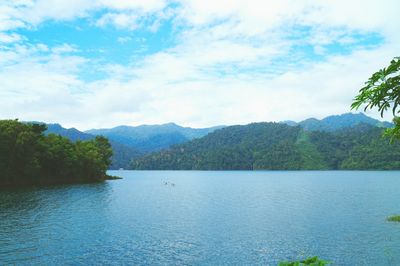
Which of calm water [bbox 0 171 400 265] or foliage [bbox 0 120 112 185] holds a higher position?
foliage [bbox 0 120 112 185]

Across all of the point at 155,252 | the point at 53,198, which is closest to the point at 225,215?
the point at 155,252

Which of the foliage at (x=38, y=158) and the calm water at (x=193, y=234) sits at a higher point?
the foliage at (x=38, y=158)

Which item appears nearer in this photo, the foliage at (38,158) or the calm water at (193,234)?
the calm water at (193,234)

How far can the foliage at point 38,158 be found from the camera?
138 m

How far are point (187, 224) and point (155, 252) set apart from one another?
22.7 metres

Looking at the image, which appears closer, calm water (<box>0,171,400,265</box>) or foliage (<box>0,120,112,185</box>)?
calm water (<box>0,171,400,265</box>)

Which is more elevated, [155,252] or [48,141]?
[48,141]

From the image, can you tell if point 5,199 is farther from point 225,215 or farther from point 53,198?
point 225,215

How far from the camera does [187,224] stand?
7256 centimetres

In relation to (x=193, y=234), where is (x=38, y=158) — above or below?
above

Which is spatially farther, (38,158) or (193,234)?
(38,158)

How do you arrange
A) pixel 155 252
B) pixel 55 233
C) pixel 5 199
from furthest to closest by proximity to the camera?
pixel 5 199 → pixel 55 233 → pixel 155 252

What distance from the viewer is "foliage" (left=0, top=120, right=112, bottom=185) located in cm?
13775

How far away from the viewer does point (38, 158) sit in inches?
6201
